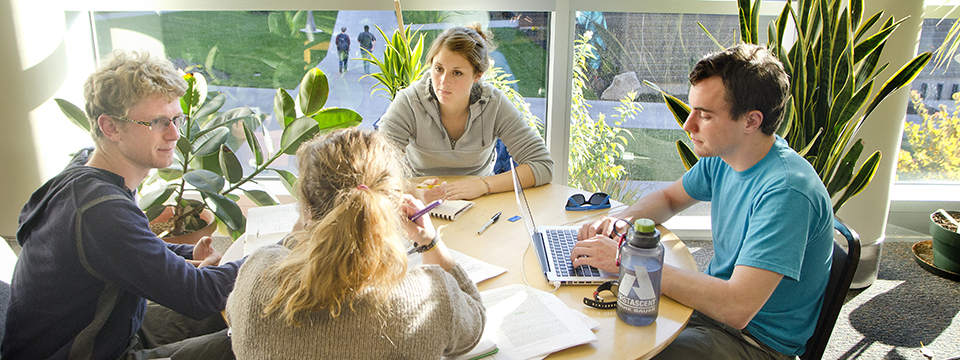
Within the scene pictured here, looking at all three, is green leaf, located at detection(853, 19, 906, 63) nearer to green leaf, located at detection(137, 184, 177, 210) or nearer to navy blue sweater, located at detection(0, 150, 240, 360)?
navy blue sweater, located at detection(0, 150, 240, 360)

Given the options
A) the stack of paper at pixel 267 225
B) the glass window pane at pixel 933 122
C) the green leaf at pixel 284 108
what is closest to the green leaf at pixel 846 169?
the glass window pane at pixel 933 122

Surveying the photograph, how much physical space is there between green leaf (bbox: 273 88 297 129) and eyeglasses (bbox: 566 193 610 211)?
128 centimetres

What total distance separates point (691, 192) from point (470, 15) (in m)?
1.72

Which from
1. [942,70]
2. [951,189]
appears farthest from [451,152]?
[951,189]

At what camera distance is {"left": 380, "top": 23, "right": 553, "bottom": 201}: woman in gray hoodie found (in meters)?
2.26

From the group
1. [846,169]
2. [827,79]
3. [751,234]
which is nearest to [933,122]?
[846,169]

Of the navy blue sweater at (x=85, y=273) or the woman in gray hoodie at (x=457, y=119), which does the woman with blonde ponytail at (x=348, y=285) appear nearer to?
the navy blue sweater at (x=85, y=273)

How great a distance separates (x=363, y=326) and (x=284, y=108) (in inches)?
69.1

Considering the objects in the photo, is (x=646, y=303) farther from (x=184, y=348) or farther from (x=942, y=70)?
(x=942, y=70)

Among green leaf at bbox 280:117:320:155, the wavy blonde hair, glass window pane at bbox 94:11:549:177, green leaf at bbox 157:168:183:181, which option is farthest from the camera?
glass window pane at bbox 94:11:549:177

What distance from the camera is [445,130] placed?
2.39 meters

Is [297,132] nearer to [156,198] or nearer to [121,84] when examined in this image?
[156,198]

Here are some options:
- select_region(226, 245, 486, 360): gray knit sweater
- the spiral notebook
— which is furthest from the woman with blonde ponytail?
the spiral notebook

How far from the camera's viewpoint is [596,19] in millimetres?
3029
